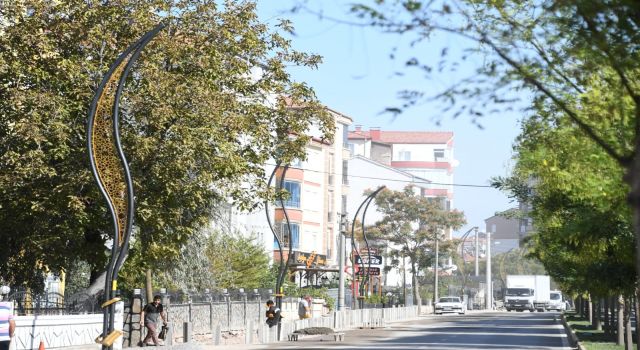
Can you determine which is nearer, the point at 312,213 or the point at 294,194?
the point at 294,194

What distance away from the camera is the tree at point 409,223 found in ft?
348

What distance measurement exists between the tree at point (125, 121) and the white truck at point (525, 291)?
77.8 m

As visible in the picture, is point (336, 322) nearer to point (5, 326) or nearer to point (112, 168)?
point (112, 168)

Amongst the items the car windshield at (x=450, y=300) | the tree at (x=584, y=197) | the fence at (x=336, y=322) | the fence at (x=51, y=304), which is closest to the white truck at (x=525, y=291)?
the car windshield at (x=450, y=300)

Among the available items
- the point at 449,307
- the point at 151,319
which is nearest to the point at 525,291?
the point at 449,307

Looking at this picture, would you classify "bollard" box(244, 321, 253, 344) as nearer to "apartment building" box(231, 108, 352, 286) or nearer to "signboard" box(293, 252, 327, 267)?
"apartment building" box(231, 108, 352, 286)

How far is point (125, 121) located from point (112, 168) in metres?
4.78

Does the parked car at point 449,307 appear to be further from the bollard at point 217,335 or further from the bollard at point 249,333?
the bollard at point 217,335

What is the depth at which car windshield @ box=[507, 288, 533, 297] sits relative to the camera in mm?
110688

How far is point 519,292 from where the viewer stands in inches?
4365

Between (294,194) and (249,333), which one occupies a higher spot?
(294,194)

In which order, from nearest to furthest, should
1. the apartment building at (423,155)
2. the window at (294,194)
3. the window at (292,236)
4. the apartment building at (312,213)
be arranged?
the window at (292,236), the apartment building at (312,213), the window at (294,194), the apartment building at (423,155)

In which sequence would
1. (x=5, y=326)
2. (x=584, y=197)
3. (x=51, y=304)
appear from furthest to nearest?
1. (x=51, y=304)
2. (x=5, y=326)
3. (x=584, y=197)

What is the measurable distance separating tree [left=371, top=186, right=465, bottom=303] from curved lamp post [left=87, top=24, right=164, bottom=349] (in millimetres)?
77515
